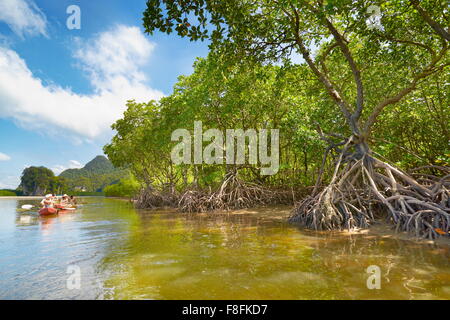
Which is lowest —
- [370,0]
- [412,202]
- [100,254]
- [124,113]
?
[100,254]

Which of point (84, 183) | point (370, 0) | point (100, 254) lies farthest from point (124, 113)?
point (84, 183)

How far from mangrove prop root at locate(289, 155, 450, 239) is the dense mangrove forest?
29mm

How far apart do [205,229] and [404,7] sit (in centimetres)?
771

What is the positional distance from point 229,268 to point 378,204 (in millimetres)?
5469

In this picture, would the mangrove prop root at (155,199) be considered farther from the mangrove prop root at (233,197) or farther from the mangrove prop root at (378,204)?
the mangrove prop root at (378,204)

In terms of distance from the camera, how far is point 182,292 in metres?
3.00

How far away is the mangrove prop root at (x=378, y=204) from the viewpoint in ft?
17.6

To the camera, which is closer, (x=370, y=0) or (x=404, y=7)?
(x=370, y=0)

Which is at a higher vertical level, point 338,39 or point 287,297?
point 338,39

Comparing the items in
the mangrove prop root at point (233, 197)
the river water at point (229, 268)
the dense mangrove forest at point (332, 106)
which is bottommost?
the river water at point (229, 268)

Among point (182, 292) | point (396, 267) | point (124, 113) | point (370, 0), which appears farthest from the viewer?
point (124, 113)

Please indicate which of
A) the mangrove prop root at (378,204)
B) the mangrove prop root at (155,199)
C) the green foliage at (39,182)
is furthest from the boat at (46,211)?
the green foliage at (39,182)

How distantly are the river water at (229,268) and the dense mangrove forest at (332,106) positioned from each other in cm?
153
